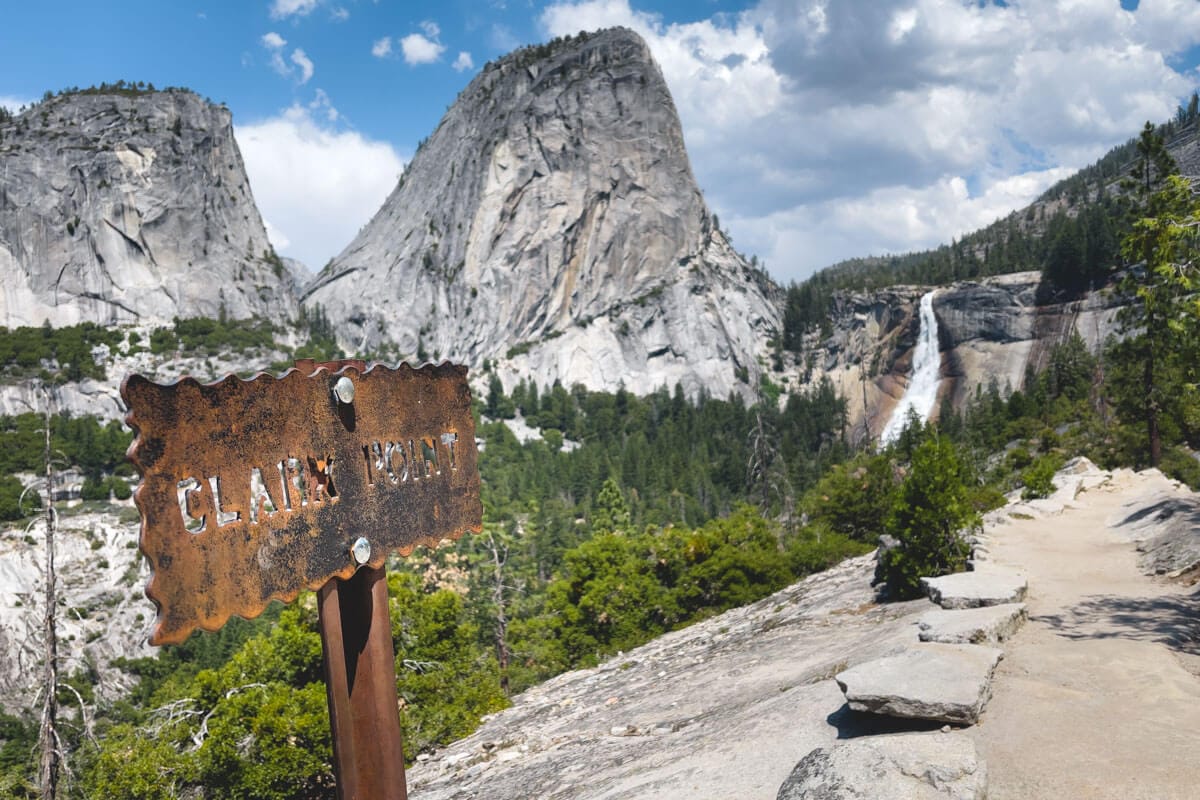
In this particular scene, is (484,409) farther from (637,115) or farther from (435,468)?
(435,468)

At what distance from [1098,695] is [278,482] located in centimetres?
729

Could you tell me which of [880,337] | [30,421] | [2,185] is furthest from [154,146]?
[880,337]

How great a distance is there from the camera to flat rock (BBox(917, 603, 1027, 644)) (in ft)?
27.7

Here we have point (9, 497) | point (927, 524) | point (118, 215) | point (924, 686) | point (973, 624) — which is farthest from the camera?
point (118, 215)

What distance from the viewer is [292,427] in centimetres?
337

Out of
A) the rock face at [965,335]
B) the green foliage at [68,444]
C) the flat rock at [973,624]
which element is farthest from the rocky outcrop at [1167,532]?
the green foliage at [68,444]

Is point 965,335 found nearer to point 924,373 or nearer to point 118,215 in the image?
point 924,373

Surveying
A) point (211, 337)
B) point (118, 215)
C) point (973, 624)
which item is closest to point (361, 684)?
point (973, 624)

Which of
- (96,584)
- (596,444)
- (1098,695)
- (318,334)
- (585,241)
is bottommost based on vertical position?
(96,584)

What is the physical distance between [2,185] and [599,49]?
91206 millimetres

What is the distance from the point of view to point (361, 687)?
3744 mm

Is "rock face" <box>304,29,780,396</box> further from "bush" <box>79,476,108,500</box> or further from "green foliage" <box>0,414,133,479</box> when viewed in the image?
"bush" <box>79,476,108,500</box>

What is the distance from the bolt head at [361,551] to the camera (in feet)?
11.6

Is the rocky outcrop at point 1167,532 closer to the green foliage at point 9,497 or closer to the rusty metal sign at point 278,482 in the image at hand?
the rusty metal sign at point 278,482
